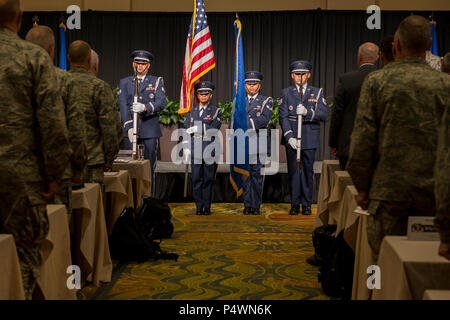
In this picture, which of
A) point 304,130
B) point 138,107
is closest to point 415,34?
point 304,130

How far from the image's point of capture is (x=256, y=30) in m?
11.0

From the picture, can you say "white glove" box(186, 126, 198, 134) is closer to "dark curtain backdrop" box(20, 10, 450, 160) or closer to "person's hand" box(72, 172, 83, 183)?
"person's hand" box(72, 172, 83, 183)

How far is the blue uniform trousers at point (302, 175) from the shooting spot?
6762 mm

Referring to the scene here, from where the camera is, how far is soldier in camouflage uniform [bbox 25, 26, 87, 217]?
2986mm

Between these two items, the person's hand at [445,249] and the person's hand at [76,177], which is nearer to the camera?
the person's hand at [445,249]

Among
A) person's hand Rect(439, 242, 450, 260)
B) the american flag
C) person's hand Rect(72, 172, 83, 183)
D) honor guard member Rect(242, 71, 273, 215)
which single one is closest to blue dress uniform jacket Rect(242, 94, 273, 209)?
honor guard member Rect(242, 71, 273, 215)

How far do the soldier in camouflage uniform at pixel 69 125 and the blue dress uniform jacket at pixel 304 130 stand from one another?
3849mm

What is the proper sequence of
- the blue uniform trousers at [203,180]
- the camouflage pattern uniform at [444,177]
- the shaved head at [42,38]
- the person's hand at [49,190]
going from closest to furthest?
the camouflage pattern uniform at [444,177] → the person's hand at [49,190] → the shaved head at [42,38] → the blue uniform trousers at [203,180]

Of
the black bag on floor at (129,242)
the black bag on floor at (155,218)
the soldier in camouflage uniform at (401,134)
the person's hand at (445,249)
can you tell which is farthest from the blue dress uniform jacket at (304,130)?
the person's hand at (445,249)

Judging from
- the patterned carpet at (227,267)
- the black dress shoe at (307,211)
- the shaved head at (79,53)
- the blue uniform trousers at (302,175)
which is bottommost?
the patterned carpet at (227,267)

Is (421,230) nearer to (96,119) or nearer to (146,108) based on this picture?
(96,119)

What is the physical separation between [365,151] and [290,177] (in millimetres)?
4285

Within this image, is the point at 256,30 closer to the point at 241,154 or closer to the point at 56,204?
the point at 241,154

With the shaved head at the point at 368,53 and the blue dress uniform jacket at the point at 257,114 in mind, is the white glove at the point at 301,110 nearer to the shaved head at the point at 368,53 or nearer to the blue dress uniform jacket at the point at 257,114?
the blue dress uniform jacket at the point at 257,114
